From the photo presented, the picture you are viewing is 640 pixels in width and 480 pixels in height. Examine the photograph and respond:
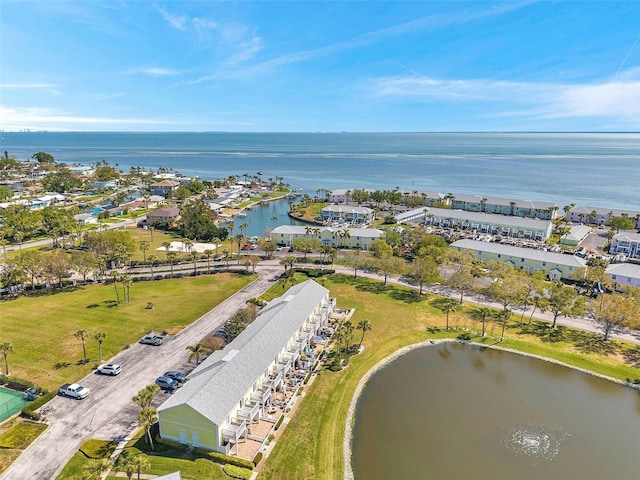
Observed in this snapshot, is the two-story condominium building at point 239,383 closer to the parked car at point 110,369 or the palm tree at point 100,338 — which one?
the parked car at point 110,369

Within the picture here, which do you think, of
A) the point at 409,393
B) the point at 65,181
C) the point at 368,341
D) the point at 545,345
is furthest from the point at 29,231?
the point at 545,345

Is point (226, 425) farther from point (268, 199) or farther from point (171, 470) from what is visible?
point (268, 199)

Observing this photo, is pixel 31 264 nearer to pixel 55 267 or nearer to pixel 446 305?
pixel 55 267

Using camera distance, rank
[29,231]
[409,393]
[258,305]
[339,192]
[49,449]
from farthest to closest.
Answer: [339,192] < [29,231] < [258,305] < [409,393] < [49,449]

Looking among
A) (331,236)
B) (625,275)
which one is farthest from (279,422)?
(625,275)

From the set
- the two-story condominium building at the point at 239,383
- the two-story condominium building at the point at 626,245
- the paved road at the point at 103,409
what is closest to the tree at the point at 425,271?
the two-story condominium building at the point at 239,383

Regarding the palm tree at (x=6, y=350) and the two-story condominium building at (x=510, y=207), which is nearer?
the palm tree at (x=6, y=350)

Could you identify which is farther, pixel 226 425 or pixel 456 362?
pixel 456 362
